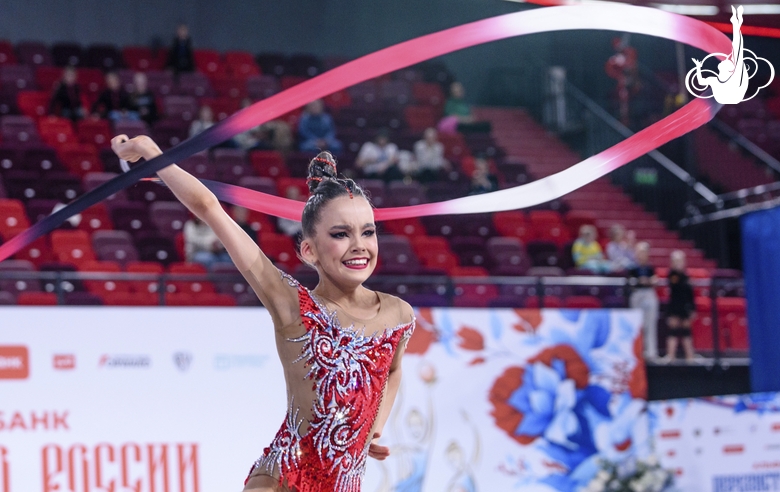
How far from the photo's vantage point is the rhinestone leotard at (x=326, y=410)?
9.26ft

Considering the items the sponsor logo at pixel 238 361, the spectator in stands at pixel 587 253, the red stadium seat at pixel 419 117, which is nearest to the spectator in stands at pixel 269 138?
the red stadium seat at pixel 419 117

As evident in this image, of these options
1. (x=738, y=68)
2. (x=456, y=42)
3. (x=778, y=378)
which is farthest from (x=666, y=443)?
(x=456, y=42)

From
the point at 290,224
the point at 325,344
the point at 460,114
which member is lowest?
the point at 325,344

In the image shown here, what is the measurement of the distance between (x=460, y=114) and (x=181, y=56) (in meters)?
3.81

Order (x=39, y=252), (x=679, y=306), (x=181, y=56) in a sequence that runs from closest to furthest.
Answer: (x=39, y=252)
(x=679, y=306)
(x=181, y=56)

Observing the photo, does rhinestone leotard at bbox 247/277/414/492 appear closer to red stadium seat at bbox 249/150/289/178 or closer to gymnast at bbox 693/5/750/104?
gymnast at bbox 693/5/750/104

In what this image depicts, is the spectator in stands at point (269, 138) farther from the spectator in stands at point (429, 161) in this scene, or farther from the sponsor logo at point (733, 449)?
the sponsor logo at point (733, 449)

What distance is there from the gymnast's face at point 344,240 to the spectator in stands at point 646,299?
6.49 m

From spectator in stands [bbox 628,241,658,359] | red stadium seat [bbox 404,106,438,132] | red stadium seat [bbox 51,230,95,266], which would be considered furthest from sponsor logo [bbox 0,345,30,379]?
red stadium seat [bbox 404,106,438,132]

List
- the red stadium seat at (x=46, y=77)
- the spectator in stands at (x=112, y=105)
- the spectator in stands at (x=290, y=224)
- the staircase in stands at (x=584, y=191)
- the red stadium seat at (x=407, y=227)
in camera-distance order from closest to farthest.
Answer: the spectator in stands at (x=290, y=224), the red stadium seat at (x=407, y=227), the spectator in stands at (x=112, y=105), the red stadium seat at (x=46, y=77), the staircase in stands at (x=584, y=191)

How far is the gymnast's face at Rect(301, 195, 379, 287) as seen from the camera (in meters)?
2.87

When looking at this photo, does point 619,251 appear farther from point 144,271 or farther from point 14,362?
point 14,362

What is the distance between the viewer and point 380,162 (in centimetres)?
1111

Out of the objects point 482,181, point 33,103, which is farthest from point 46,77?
point 482,181
